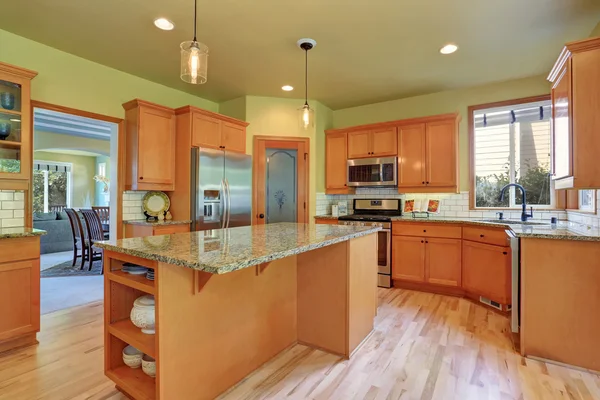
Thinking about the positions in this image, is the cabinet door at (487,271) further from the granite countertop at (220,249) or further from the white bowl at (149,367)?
the white bowl at (149,367)

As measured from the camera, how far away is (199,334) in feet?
5.45

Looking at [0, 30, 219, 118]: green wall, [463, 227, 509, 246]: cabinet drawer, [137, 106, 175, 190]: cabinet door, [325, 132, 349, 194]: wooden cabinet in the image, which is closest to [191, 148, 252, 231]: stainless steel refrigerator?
[137, 106, 175, 190]: cabinet door

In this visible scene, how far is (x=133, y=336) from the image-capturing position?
1635 mm

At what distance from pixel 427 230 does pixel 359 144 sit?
1.61m

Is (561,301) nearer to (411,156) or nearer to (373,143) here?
(411,156)

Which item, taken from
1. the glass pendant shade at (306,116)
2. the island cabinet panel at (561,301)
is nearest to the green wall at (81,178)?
the glass pendant shade at (306,116)

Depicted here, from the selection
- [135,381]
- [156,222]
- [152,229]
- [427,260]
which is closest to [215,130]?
[156,222]

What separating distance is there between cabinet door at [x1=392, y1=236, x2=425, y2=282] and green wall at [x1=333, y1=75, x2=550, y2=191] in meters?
1.07

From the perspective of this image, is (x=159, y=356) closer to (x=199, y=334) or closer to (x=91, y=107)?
(x=199, y=334)

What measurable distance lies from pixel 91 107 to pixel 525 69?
4923 millimetres

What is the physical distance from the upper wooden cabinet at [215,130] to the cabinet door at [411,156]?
2.23 m

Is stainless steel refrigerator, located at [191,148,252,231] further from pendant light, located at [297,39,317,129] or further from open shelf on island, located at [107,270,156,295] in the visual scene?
open shelf on island, located at [107,270,156,295]

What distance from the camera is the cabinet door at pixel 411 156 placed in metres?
4.17

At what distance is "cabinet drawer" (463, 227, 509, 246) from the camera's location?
3143mm
